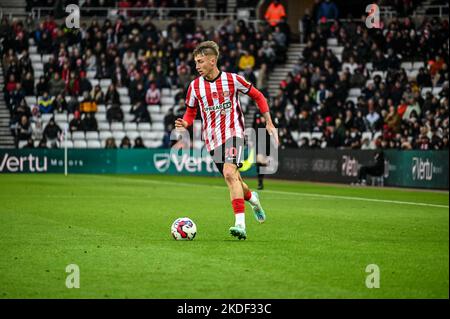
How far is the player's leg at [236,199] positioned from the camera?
1270 cm

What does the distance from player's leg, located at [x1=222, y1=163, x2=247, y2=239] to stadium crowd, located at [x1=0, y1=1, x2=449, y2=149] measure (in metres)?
19.7

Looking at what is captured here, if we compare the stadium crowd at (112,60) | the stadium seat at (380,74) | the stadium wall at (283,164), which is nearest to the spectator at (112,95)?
the stadium crowd at (112,60)

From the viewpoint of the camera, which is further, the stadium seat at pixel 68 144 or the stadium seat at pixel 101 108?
the stadium seat at pixel 101 108

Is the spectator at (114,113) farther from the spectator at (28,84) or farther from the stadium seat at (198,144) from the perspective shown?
the stadium seat at (198,144)

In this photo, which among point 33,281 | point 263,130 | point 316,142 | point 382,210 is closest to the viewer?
point 33,281

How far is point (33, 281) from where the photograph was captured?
8953 millimetres

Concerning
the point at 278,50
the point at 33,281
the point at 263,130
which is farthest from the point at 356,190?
the point at 33,281

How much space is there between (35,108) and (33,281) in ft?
95.7

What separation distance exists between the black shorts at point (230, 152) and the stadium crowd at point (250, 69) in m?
19.6

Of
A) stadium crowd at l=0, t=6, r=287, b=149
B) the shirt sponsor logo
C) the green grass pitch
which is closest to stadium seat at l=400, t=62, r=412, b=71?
stadium crowd at l=0, t=6, r=287, b=149

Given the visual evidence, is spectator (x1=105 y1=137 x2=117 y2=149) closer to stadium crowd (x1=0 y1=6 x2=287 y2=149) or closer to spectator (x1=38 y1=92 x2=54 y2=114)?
stadium crowd (x1=0 y1=6 x2=287 y2=149)

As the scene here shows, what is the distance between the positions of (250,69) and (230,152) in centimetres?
2559

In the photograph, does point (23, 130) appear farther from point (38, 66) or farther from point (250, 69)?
point (250, 69)

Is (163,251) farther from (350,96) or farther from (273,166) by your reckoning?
(350,96)
